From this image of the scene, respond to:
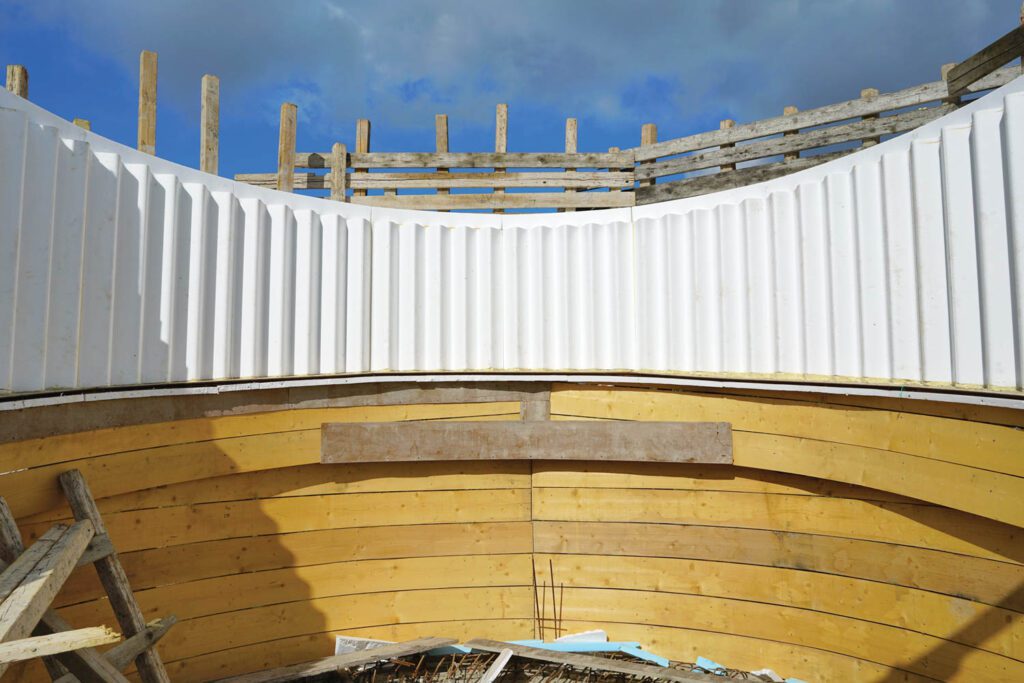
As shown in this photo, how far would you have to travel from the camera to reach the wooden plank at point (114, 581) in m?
3.77

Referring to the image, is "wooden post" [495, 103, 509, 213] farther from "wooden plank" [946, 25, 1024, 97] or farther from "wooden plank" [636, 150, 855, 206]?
"wooden plank" [946, 25, 1024, 97]

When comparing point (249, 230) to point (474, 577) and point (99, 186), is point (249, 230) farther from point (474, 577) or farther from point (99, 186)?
point (474, 577)

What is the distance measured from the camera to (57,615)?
3078 mm

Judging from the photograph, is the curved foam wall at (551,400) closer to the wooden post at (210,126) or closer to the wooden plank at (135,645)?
the wooden plank at (135,645)

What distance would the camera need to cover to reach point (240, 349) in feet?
16.1

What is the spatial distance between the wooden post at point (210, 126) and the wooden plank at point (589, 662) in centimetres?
594

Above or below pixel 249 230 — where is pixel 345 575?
below

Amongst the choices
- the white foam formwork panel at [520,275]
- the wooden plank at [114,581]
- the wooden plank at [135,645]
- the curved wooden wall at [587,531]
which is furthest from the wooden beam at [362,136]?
the wooden plank at [135,645]

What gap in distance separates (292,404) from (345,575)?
1663 millimetres

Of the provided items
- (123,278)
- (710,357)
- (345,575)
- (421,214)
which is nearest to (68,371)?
(123,278)

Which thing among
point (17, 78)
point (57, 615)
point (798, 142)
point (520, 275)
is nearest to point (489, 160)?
point (520, 275)

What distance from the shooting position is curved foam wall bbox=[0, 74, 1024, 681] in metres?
3.64

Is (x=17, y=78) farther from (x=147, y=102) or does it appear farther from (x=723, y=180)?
(x=723, y=180)

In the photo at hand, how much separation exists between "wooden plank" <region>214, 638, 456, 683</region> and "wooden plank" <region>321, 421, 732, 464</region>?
166 cm
